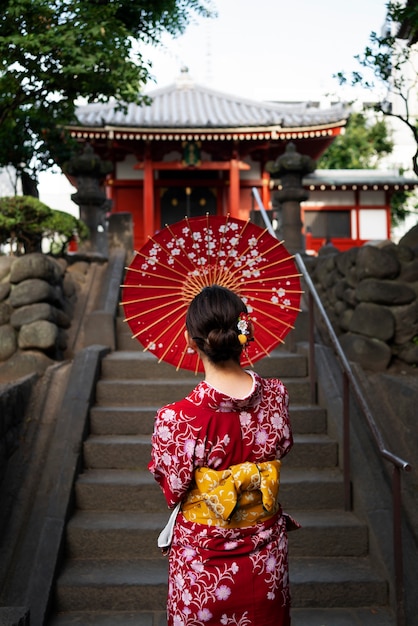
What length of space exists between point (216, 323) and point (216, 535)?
723mm

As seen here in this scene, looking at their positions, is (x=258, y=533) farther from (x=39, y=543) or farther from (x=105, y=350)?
(x=105, y=350)

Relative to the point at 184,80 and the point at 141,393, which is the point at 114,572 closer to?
the point at 141,393

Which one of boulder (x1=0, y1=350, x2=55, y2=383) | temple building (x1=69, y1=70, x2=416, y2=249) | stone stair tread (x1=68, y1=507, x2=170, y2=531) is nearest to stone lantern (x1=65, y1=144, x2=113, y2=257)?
boulder (x1=0, y1=350, x2=55, y2=383)

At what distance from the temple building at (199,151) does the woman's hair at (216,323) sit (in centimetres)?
1287

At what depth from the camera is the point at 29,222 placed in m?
7.21

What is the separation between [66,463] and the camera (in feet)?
13.6

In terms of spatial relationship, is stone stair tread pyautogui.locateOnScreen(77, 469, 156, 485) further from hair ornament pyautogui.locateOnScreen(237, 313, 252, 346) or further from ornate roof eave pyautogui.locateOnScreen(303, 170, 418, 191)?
ornate roof eave pyautogui.locateOnScreen(303, 170, 418, 191)

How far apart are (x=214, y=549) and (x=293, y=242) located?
7610mm

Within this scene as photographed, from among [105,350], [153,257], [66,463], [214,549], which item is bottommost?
[66,463]

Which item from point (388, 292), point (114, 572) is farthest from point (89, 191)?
point (114, 572)

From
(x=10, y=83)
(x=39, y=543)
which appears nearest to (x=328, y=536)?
(x=39, y=543)

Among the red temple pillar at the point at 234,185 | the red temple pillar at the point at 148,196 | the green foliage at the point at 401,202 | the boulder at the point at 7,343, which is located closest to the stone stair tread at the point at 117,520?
the boulder at the point at 7,343

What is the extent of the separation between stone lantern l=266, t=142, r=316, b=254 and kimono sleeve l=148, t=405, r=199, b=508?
737cm

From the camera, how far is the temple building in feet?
48.8
